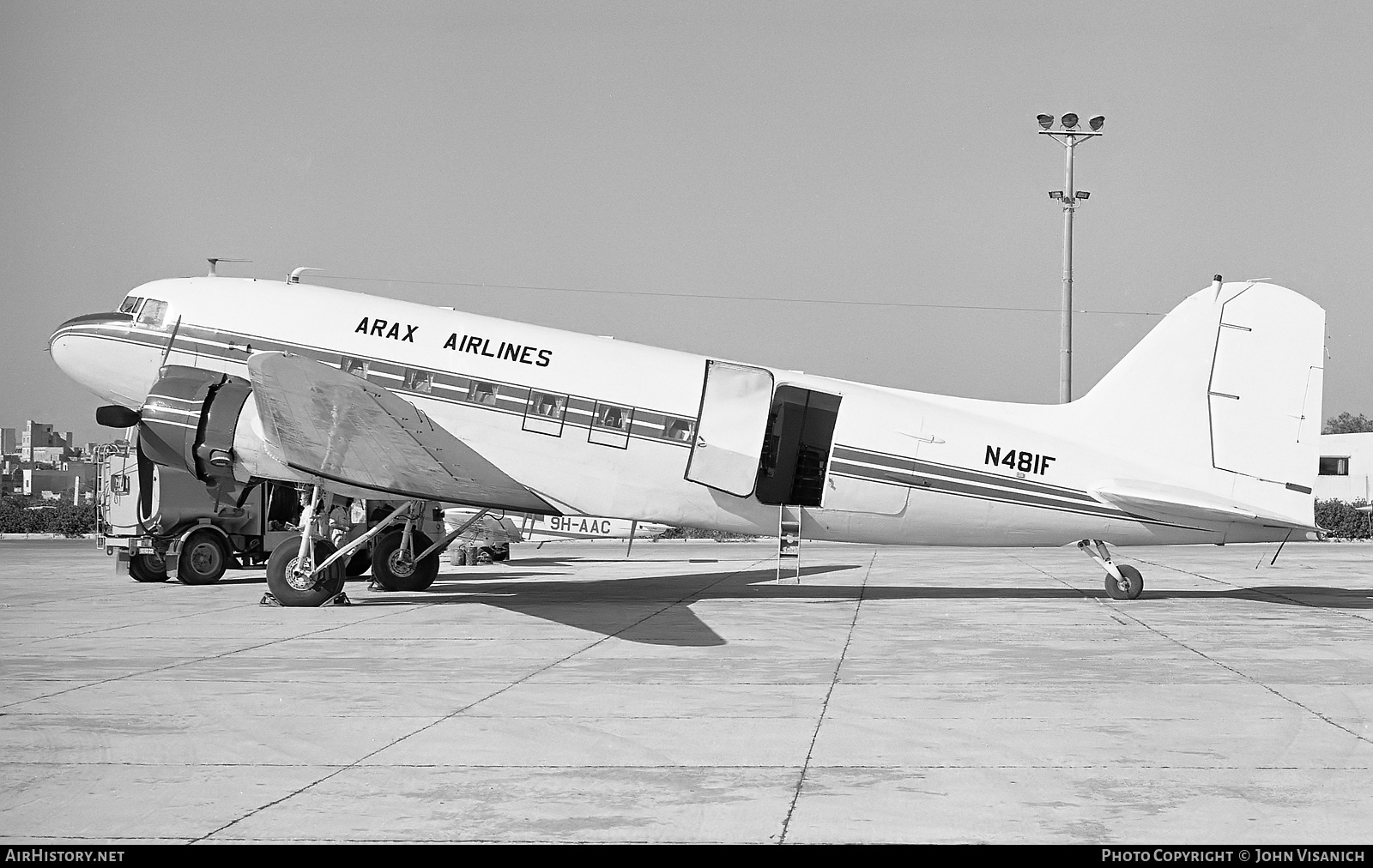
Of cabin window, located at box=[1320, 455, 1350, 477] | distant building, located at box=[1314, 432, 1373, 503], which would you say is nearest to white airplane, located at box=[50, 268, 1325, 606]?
distant building, located at box=[1314, 432, 1373, 503]

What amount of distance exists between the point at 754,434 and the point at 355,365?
602 cm

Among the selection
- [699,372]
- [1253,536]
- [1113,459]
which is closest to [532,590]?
[699,372]

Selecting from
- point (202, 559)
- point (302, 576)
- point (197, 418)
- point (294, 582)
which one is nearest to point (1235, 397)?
point (302, 576)

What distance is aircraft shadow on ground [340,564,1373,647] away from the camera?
14.9 m

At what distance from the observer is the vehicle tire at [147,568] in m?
22.4

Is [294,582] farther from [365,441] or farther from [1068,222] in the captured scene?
[1068,222]

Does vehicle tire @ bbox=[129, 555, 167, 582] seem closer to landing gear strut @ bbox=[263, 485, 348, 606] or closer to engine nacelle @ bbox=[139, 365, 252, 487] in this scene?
engine nacelle @ bbox=[139, 365, 252, 487]

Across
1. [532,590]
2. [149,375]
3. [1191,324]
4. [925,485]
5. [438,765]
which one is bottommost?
[532,590]

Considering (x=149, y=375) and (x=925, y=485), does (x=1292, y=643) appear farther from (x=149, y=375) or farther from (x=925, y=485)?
(x=149, y=375)

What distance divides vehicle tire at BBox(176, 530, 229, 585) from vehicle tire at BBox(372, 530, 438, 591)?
13.7 feet

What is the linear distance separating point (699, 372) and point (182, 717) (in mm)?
9868

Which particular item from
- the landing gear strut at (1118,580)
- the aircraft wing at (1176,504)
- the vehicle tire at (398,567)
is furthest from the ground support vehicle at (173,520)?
the aircraft wing at (1176,504)

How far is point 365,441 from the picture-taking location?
15.4 m

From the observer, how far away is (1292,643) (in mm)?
12656
